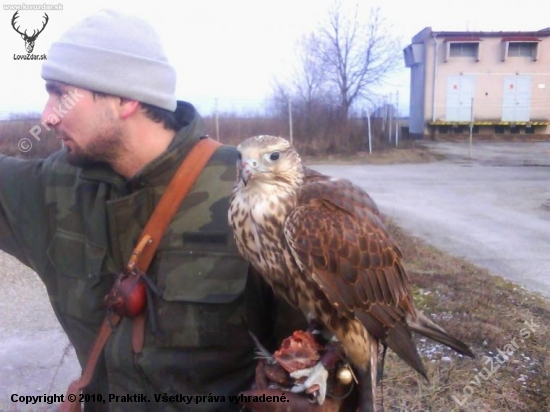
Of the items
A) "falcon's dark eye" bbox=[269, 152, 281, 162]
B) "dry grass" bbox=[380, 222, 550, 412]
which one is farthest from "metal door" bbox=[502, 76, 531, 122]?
"falcon's dark eye" bbox=[269, 152, 281, 162]

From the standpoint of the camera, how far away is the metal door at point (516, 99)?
29.8 m

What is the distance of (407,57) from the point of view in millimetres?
32219

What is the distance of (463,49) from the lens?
29.7m

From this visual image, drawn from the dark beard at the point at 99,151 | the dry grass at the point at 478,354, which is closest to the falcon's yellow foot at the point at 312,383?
the dark beard at the point at 99,151

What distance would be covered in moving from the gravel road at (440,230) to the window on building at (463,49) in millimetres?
9710

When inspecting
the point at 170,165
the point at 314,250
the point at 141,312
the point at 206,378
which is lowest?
the point at 206,378

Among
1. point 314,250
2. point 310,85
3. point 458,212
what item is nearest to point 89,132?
point 314,250

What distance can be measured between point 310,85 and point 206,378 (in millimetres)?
26477

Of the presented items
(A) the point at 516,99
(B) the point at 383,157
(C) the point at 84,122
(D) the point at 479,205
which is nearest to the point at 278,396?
(C) the point at 84,122

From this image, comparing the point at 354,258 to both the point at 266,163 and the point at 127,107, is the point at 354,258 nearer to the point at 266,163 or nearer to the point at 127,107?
the point at 266,163

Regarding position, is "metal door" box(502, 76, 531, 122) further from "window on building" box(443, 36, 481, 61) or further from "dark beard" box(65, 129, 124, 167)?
"dark beard" box(65, 129, 124, 167)

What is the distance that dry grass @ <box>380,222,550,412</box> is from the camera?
12.4 feet

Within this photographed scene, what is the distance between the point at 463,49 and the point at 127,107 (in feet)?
98.1

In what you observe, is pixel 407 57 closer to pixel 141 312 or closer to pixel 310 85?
pixel 310 85
